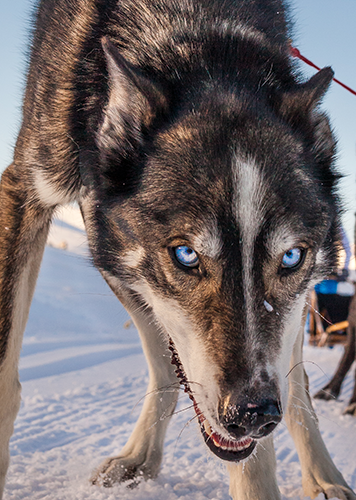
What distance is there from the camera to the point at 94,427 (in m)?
3.30

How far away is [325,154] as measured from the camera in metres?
2.06

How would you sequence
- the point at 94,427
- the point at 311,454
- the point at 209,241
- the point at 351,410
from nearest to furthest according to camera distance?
the point at 209,241
the point at 311,454
the point at 94,427
the point at 351,410

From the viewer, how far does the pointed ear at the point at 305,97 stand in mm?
1921

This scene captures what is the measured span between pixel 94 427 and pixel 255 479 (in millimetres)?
1567

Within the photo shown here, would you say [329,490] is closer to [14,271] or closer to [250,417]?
[250,417]

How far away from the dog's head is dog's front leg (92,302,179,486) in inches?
29.9

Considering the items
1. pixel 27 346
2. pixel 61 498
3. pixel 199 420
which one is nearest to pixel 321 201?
pixel 199 420

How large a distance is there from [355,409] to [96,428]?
2.46 meters

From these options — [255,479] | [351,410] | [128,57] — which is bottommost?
[351,410]

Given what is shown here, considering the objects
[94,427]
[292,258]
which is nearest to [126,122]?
[292,258]

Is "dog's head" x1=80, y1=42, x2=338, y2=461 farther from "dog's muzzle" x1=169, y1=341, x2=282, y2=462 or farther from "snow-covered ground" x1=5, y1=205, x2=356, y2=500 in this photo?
"snow-covered ground" x1=5, y1=205, x2=356, y2=500

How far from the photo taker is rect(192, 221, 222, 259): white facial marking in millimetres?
1602

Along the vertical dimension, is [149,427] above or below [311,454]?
below

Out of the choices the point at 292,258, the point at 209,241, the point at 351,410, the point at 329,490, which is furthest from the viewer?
the point at 351,410
